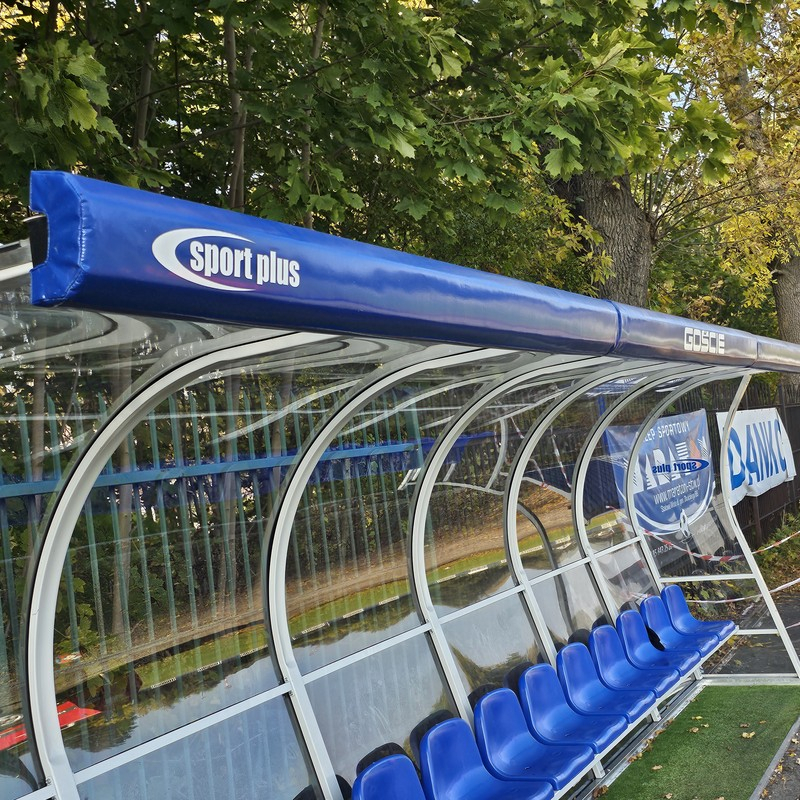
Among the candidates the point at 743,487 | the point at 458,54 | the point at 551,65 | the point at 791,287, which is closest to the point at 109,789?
the point at 458,54

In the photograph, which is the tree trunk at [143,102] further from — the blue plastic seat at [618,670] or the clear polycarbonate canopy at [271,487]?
the blue plastic seat at [618,670]

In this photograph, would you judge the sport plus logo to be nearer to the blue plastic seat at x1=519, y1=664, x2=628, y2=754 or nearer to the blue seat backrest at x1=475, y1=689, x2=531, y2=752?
the blue seat backrest at x1=475, y1=689, x2=531, y2=752

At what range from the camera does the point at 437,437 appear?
5.30m

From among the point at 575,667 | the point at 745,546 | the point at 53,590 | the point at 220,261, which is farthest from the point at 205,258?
the point at 745,546

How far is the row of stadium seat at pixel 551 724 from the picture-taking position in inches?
176

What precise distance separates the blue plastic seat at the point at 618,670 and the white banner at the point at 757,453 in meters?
4.11

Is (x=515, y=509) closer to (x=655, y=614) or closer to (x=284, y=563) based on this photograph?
(x=655, y=614)

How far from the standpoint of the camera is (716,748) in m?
6.15

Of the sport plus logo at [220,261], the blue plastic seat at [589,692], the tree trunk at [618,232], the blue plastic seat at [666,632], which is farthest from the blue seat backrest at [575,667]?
the sport plus logo at [220,261]

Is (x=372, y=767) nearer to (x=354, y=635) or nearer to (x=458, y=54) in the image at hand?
(x=354, y=635)

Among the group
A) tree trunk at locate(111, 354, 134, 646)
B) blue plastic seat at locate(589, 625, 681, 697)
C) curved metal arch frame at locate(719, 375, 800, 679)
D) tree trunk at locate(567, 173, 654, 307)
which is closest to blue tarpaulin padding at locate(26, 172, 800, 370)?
tree trunk at locate(111, 354, 134, 646)

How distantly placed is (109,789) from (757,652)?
6528 mm

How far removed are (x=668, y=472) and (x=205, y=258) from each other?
832 centimetres

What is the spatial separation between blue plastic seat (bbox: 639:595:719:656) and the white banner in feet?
10.4
